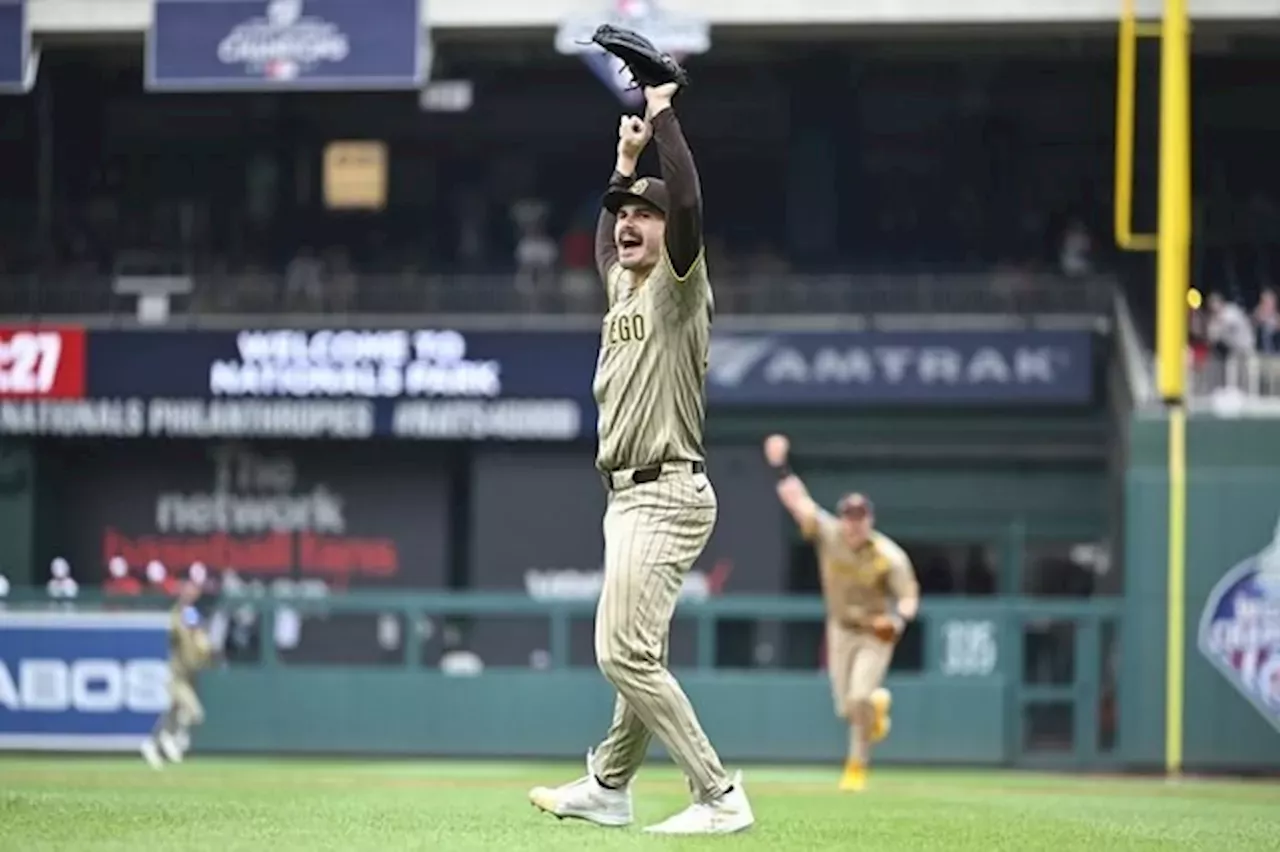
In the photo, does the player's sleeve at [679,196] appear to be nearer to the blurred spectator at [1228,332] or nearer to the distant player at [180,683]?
the distant player at [180,683]

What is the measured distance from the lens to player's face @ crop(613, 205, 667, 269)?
8.66 meters

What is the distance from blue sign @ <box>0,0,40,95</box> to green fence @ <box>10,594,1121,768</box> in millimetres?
7101

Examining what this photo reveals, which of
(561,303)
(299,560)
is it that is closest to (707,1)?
(561,303)

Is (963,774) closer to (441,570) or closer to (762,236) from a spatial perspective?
(441,570)

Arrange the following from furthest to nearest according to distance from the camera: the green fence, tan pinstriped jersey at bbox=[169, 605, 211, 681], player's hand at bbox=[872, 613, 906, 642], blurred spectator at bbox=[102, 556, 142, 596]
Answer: blurred spectator at bbox=[102, 556, 142, 596]
the green fence
tan pinstriped jersey at bbox=[169, 605, 211, 681]
player's hand at bbox=[872, 613, 906, 642]

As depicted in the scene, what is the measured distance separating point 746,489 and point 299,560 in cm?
527

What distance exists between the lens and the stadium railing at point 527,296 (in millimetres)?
28375

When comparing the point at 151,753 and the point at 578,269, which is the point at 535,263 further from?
the point at 151,753

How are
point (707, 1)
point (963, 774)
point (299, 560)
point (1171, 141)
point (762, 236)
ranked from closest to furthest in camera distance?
point (963, 774) → point (1171, 141) → point (707, 1) → point (299, 560) → point (762, 236)

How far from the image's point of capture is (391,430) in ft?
94.6

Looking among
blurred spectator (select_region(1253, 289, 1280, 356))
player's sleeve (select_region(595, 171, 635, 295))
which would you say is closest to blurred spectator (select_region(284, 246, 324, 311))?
blurred spectator (select_region(1253, 289, 1280, 356))

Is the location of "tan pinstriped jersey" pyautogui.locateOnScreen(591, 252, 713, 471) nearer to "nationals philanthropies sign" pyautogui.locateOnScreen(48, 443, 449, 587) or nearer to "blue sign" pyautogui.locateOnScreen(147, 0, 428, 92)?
"blue sign" pyautogui.locateOnScreen(147, 0, 428, 92)

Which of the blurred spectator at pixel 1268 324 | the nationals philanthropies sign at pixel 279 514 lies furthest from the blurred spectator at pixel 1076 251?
the nationals philanthropies sign at pixel 279 514

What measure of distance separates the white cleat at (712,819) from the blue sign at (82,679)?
15353mm
